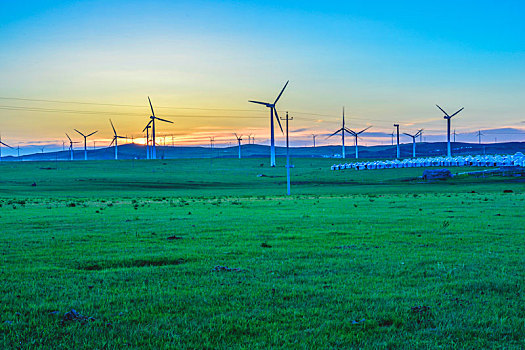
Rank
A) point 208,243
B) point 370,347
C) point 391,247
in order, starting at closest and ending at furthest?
point 370,347 → point 391,247 → point 208,243

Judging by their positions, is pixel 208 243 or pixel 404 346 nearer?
pixel 404 346

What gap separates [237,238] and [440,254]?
8398mm

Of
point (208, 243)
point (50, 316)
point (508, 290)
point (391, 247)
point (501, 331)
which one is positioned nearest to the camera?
point (501, 331)

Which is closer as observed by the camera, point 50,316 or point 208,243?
point 50,316

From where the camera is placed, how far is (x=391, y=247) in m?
18.8

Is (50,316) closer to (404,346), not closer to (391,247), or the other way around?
(404,346)

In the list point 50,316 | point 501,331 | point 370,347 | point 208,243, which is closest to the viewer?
point 370,347

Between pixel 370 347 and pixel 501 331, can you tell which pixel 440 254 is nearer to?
pixel 501 331

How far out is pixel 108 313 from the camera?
10430mm

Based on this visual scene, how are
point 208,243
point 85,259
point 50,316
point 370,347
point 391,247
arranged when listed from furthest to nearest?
point 208,243
point 391,247
point 85,259
point 50,316
point 370,347

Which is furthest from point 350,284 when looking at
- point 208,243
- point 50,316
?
point 208,243

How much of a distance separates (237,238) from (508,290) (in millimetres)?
11737

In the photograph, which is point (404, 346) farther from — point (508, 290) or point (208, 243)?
point (208, 243)

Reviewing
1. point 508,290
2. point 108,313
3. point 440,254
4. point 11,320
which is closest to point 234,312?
point 108,313
